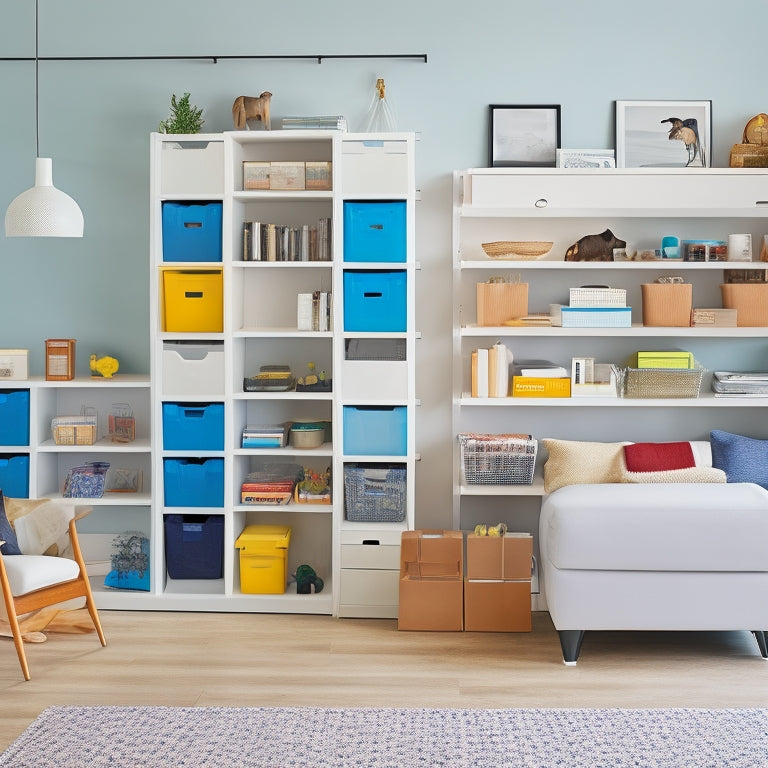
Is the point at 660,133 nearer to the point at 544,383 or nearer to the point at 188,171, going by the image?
the point at 544,383

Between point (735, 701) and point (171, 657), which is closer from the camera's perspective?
point (735, 701)

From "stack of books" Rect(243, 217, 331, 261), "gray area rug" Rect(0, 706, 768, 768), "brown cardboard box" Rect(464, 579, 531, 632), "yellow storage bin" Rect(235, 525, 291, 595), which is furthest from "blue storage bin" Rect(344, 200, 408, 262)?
"gray area rug" Rect(0, 706, 768, 768)

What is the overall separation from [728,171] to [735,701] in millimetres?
2367

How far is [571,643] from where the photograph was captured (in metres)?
3.69

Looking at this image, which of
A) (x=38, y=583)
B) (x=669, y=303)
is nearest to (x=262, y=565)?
(x=38, y=583)

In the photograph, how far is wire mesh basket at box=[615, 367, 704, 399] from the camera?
438 centimetres

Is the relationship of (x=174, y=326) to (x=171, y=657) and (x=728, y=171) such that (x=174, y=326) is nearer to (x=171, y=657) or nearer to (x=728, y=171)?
(x=171, y=657)

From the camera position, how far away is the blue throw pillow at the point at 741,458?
431 cm

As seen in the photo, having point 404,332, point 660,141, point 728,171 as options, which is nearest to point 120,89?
point 404,332

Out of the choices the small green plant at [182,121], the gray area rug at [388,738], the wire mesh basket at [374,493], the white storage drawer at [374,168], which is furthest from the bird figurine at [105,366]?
the gray area rug at [388,738]

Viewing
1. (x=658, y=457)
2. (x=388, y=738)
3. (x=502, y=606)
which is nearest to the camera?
(x=388, y=738)

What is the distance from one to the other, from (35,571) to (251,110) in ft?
7.45

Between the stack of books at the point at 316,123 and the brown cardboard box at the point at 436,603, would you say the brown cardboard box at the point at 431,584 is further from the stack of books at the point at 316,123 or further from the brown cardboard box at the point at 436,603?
the stack of books at the point at 316,123

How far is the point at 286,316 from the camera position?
4.69 m
